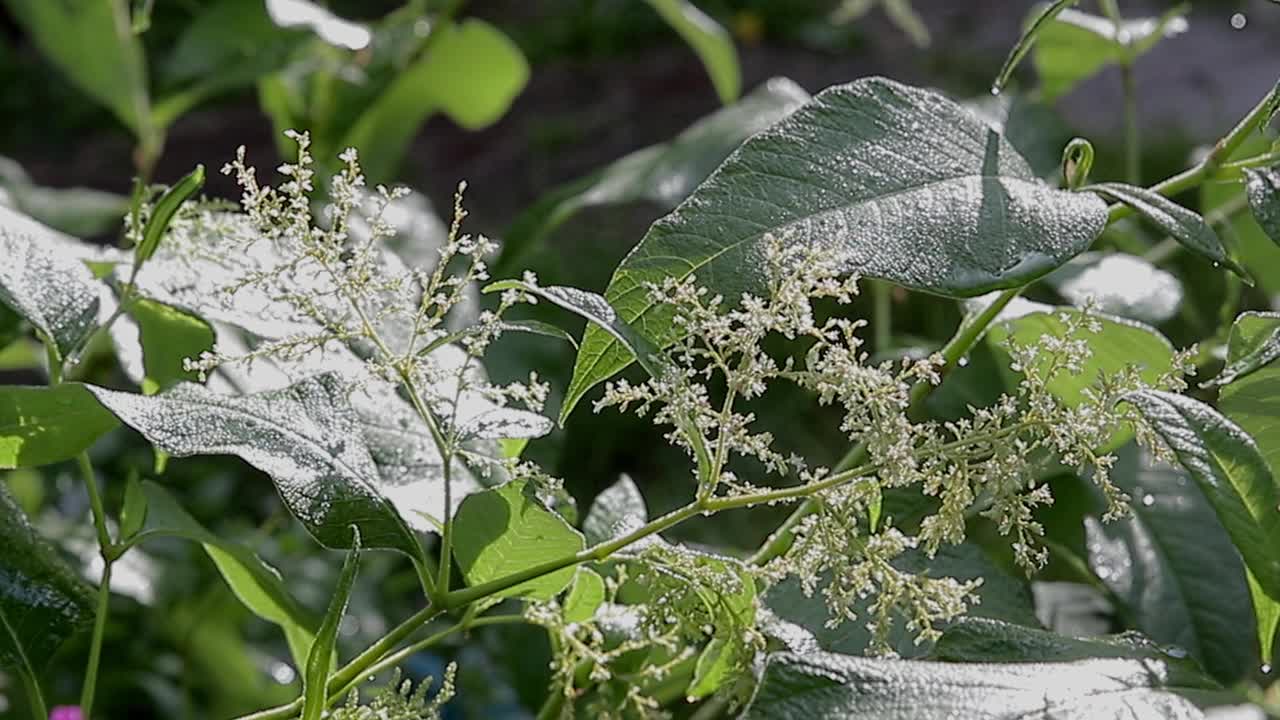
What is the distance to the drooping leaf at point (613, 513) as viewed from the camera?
0.37m

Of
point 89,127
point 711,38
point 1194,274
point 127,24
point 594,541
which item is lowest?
point 1194,274

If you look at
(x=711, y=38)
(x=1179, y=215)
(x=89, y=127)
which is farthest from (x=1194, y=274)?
(x=89, y=127)

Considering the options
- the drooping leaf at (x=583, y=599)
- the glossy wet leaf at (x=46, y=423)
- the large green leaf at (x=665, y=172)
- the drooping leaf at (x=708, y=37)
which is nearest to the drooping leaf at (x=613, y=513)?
the drooping leaf at (x=583, y=599)

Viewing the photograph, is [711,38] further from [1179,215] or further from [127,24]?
[1179,215]

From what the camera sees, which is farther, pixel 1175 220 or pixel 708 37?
pixel 708 37

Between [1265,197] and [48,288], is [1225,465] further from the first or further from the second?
[48,288]

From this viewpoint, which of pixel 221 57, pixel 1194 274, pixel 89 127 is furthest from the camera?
pixel 89 127

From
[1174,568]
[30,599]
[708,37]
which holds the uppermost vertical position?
[708,37]

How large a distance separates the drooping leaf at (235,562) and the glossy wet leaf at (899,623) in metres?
0.12

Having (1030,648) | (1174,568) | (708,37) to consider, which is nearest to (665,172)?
(708,37)

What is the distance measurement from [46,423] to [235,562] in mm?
60

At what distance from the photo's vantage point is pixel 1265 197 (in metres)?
0.32

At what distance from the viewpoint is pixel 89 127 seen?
2.67 m

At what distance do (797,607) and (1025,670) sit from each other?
0.25ft
